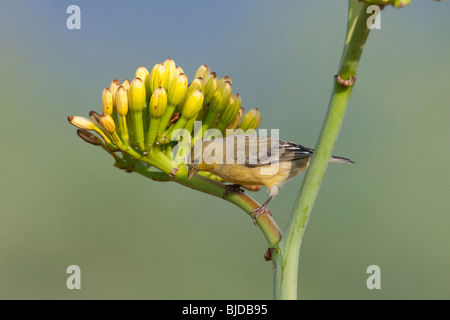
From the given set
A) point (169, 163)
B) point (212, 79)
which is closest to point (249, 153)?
point (212, 79)

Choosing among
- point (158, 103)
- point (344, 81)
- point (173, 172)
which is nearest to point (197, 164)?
point (173, 172)

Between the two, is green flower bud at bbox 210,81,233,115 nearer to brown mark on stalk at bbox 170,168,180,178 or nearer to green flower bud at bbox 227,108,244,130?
green flower bud at bbox 227,108,244,130

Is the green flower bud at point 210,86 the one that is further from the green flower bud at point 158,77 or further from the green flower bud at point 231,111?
the green flower bud at point 158,77

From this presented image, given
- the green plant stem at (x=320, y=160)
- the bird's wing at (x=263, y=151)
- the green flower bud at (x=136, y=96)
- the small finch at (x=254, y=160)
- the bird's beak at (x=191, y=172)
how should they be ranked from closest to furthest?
1. the green plant stem at (x=320, y=160)
2. the bird's beak at (x=191, y=172)
3. the green flower bud at (x=136, y=96)
4. the small finch at (x=254, y=160)
5. the bird's wing at (x=263, y=151)

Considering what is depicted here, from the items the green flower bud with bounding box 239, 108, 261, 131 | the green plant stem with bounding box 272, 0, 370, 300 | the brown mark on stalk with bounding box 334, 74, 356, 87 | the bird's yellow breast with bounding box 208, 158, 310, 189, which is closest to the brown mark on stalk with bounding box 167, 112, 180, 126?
the green flower bud with bounding box 239, 108, 261, 131

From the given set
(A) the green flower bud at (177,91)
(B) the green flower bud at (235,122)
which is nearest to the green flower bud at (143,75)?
(A) the green flower bud at (177,91)

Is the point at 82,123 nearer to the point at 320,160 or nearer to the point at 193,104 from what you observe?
the point at 193,104
